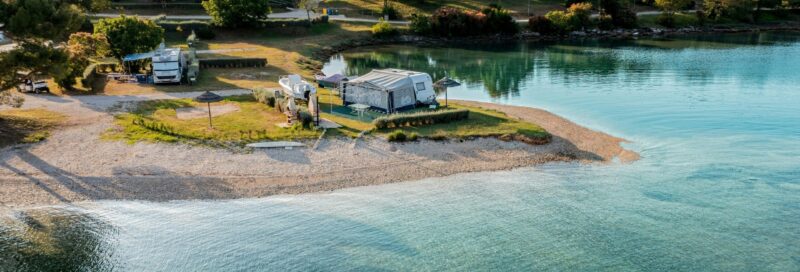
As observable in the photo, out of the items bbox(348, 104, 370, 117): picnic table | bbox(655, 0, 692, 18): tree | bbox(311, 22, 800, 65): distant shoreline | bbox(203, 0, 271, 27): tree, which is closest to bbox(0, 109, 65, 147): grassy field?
bbox(348, 104, 370, 117): picnic table

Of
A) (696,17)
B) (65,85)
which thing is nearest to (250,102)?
(65,85)

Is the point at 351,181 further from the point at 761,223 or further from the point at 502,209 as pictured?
the point at 761,223

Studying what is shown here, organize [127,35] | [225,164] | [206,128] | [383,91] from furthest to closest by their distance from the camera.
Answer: [127,35] → [383,91] → [206,128] → [225,164]

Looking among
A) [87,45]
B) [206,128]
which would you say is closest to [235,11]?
[87,45]

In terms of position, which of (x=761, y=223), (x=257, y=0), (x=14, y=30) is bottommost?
(x=761, y=223)

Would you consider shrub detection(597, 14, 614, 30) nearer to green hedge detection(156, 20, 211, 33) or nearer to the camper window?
green hedge detection(156, 20, 211, 33)

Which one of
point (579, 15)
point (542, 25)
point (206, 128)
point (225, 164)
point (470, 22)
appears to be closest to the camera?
point (225, 164)

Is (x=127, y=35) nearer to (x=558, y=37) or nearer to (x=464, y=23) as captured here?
(x=464, y=23)

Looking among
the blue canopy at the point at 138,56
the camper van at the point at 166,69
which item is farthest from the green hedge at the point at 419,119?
the blue canopy at the point at 138,56
